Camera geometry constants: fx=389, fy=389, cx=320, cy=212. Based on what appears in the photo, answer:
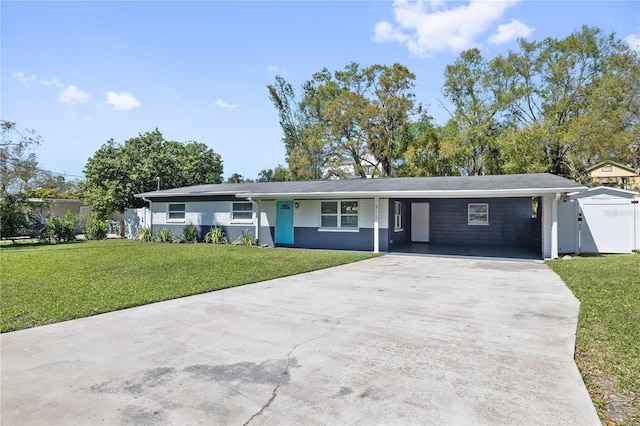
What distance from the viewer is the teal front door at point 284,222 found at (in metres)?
16.3

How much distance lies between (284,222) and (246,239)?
1.83 meters

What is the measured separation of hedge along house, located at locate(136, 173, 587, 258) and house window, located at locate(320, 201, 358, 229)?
4 centimetres

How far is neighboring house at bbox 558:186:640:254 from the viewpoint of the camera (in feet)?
43.1

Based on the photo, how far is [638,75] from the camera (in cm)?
2417

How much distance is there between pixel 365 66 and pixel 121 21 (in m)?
23.8

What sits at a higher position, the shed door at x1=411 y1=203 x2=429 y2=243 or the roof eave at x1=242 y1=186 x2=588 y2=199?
the roof eave at x1=242 y1=186 x2=588 y2=199

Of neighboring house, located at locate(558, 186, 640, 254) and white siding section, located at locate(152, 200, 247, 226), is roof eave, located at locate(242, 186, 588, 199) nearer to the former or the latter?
white siding section, located at locate(152, 200, 247, 226)

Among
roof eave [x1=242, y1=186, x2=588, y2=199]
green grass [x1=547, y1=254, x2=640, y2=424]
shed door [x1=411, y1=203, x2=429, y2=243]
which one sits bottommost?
green grass [x1=547, y1=254, x2=640, y2=424]

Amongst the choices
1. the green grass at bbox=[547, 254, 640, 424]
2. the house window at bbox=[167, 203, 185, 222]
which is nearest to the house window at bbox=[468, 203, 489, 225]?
the green grass at bbox=[547, 254, 640, 424]

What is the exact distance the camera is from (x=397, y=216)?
1641 cm

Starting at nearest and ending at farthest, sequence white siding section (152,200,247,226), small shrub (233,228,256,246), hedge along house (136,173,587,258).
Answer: hedge along house (136,173,587,258) < small shrub (233,228,256,246) < white siding section (152,200,247,226)

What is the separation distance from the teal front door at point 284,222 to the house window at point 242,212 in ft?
5.09

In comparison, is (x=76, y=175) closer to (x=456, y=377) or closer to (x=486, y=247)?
(x=486, y=247)

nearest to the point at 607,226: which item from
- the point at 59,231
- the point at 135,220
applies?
the point at 135,220
